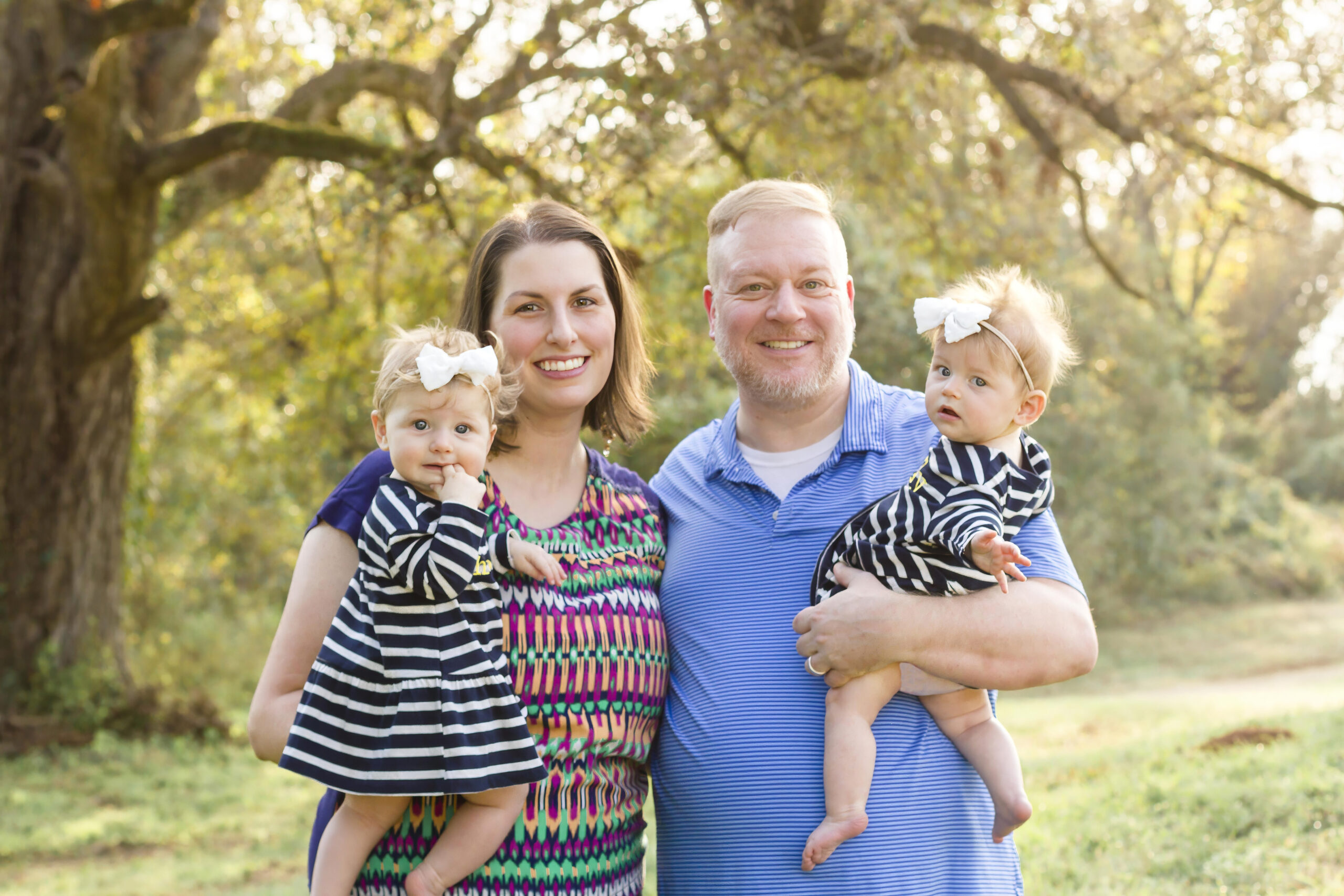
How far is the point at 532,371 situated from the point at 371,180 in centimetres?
451

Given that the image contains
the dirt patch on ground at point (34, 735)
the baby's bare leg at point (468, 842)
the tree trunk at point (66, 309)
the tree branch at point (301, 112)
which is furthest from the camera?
the dirt patch on ground at point (34, 735)

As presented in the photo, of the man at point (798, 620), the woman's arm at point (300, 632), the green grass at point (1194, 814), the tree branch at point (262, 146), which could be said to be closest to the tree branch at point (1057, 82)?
the tree branch at point (262, 146)

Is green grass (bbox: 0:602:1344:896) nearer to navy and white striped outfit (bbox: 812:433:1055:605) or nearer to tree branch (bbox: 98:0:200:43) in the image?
navy and white striped outfit (bbox: 812:433:1055:605)

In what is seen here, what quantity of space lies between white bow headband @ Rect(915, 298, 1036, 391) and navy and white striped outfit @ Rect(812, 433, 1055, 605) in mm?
189

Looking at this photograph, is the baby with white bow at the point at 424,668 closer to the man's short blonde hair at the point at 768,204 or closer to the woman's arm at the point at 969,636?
the woman's arm at the point at 969,636

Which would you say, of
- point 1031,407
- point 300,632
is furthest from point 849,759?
point 300,632

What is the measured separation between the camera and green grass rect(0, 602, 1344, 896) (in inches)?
166

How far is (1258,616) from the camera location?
1730 cm

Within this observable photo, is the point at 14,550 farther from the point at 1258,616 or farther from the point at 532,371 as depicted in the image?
the point at 1258,616

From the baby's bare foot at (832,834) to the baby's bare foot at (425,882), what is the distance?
75 cm

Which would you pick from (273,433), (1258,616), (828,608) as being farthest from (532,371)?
(1258,616)

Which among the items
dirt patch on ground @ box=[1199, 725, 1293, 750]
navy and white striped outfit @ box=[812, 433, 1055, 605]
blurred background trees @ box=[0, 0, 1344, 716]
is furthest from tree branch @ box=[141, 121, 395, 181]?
dirt patch on ground @ box=[1199, 725, 1293, 750]

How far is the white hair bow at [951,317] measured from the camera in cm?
226

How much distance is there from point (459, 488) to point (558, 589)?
1.11 feet
